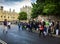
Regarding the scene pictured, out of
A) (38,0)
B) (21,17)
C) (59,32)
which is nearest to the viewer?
(59,32)

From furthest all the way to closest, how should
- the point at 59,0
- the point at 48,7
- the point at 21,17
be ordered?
the point at 21,17 < the point at 48,7 < the point at 59,0

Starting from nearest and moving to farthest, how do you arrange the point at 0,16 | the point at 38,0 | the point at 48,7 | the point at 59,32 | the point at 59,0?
1. the point at 59,32
2. the point at 59,0
3. the point at 48,7
4. the point at 38,0
5. the point at 0,16

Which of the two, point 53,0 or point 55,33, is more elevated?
point 53,0

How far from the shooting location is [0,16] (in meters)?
154

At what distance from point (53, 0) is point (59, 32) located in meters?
8.29

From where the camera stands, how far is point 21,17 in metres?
140

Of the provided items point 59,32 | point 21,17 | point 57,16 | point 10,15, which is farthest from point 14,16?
point 59,32

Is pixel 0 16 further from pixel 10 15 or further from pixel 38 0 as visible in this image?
pixel 38 0

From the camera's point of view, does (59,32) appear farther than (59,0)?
No

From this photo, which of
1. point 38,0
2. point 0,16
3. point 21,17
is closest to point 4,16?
point 0,16

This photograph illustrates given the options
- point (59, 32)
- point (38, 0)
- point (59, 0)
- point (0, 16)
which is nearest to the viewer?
point (59, 32)

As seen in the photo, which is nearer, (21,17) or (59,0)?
(59,0)

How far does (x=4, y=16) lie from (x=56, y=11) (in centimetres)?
12066

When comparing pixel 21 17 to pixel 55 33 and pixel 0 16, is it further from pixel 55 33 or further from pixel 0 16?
pixel 55 33
